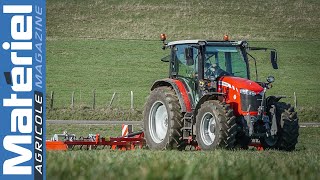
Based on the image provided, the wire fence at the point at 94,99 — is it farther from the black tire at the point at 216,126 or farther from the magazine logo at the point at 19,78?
the magazine logo at the point at 19,78

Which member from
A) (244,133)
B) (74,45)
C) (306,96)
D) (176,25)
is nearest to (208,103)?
(244,133)

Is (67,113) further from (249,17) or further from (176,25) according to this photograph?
(249,17)

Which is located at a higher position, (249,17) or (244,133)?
(249,17)

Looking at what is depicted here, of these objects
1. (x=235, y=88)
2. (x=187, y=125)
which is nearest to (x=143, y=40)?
(x=187, y=125)

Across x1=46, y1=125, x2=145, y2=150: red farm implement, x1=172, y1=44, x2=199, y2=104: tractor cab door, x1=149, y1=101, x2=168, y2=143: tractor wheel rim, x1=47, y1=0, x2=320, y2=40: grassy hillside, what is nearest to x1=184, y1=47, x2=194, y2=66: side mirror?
x1=172, y1=44, x2=199, y2=104: tractor cab door

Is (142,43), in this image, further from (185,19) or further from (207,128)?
(207,128)

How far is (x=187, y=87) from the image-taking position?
52.4 feet

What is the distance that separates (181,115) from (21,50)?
958 cm

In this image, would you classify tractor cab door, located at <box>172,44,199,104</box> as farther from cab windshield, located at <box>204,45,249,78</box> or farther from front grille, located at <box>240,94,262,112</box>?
front grille, located at <box>240,94,262,112</box>

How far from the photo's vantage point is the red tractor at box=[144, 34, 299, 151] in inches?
590

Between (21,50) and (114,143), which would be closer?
(21,50)

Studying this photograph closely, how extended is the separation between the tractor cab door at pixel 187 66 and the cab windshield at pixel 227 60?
26cm

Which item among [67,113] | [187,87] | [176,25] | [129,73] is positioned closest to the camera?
[187,87]

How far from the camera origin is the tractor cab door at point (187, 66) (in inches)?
619
